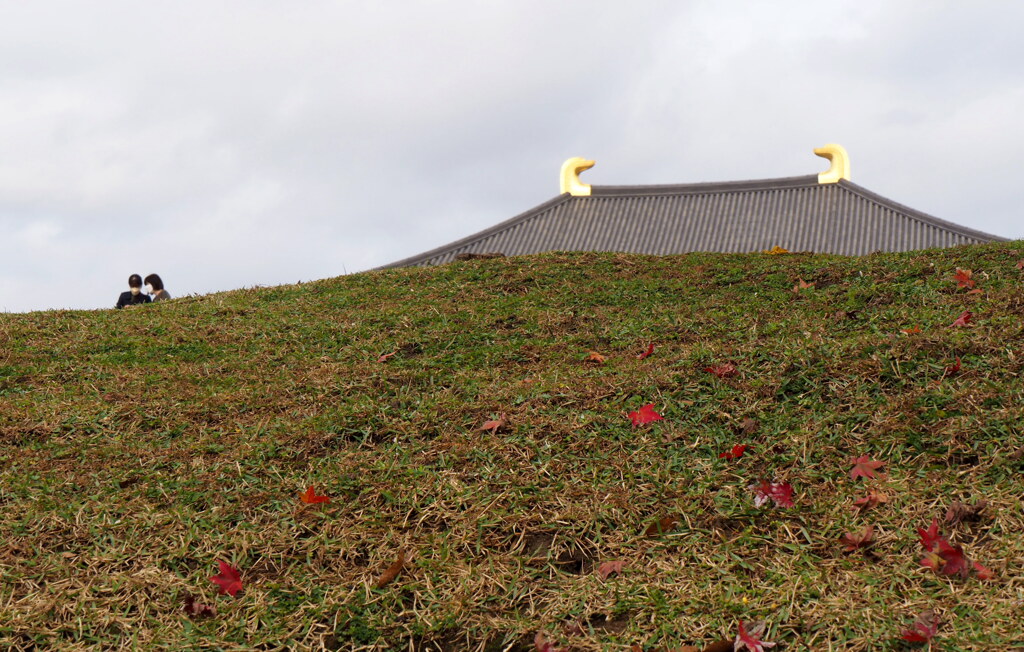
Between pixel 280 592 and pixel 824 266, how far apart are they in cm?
517

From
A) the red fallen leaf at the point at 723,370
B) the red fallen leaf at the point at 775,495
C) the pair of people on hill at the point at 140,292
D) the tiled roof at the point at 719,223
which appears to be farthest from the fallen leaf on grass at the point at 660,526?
the tiled roof at the point at 719,223

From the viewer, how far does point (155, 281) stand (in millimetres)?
10055

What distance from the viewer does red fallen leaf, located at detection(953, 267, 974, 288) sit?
6371 mm

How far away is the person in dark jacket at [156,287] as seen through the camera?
9.83 metres

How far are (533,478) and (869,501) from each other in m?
1.40

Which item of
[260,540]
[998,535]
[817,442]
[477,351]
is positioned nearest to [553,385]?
[477,351]

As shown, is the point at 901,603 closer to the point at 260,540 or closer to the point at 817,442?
the point at 817,442

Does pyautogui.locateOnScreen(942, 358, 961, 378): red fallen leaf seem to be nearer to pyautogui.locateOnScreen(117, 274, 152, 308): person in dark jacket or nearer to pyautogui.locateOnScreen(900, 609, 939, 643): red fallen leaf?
pyautogui.locateOnScreen(900, 609, 939, 643): red fallen leaf

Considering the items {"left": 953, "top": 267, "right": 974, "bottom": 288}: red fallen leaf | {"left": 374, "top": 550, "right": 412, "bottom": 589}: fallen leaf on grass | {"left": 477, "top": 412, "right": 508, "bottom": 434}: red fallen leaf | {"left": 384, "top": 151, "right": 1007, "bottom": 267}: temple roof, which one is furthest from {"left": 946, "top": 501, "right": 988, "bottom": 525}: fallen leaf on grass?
{"left": 384, "top": 151, "right": 1007, "bottom": 267}: temple roof

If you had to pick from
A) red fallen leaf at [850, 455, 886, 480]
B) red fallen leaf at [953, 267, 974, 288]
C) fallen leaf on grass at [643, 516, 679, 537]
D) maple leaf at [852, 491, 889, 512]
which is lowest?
fallen leaf on grass at [643, 516, 679, 537]

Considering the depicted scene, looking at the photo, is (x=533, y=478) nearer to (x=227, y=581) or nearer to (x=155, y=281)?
(x=227, y=581)

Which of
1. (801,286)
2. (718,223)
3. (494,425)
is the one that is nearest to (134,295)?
(494,425)

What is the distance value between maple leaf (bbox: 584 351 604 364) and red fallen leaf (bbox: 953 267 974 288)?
2.48 meters

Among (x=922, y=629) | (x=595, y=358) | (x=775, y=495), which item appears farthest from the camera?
(x=595, y=358)
